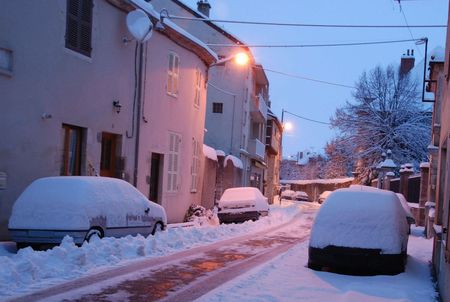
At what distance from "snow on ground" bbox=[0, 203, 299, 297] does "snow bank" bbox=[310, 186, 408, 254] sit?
11.1 feet

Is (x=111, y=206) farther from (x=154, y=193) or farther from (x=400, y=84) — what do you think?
(x=400, y=84)

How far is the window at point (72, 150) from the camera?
47.5ft

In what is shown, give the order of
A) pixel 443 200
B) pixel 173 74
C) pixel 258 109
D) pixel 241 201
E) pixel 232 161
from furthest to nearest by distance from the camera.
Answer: pixel 258 109 → pixel 232 161 → pixel 241 201 → pixel 173 74 → pixel 443 200

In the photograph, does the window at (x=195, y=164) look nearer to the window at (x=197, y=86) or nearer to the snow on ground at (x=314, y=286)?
the window at (x=197, y=86)

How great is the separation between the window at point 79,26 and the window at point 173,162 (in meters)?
6.41

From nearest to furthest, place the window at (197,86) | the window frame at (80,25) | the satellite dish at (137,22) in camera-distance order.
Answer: the window frame at (80,25) < the satellite dish at (137,22) < the window at (197,86)

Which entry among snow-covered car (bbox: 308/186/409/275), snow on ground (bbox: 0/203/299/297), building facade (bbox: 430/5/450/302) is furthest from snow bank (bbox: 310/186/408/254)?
snow on ground (bbox: 0/203/299/297)

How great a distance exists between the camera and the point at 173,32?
19938mm

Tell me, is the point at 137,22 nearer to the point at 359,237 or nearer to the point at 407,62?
the point at 359,237

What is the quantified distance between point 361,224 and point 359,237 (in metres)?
0.25

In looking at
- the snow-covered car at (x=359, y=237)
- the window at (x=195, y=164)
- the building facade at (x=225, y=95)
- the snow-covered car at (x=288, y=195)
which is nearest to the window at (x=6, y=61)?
the snow-covered car at (x=359, y=237)

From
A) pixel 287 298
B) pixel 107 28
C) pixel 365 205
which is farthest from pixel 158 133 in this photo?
pixel 287 298

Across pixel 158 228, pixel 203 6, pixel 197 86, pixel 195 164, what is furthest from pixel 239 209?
pixel 203 6

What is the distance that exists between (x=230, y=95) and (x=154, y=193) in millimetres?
15664
